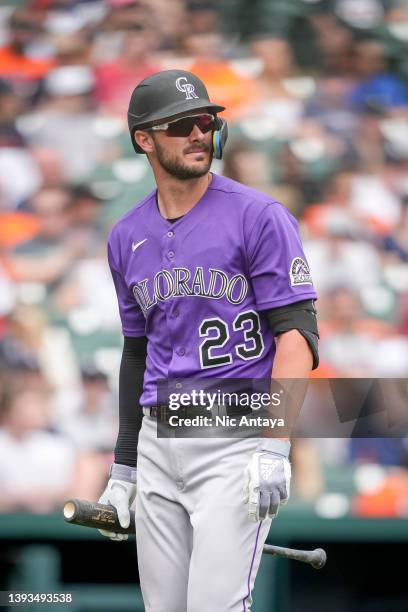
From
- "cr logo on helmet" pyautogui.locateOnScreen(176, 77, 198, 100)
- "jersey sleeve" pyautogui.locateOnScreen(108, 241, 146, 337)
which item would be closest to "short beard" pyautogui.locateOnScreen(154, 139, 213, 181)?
"cr logo on helmet" pyautogui.locateOnScreen(176, 77, 198, 100)

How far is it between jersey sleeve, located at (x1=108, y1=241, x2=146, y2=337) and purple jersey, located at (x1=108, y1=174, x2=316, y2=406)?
0.12 meters

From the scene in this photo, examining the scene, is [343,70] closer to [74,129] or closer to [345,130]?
A: [345,130]

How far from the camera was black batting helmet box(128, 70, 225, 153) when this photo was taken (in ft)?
Answer: 10.1

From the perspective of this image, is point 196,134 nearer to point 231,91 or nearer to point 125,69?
point 231,91

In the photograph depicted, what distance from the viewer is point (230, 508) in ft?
9.53

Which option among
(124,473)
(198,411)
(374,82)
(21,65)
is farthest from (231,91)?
(198,411)

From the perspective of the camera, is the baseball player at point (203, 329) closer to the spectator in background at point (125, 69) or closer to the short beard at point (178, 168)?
the short beard at point (178, 168)

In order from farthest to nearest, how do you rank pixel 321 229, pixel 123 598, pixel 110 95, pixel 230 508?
pixel 110 95 < pixel 321 229 < pixel 123 598 < pixel 230 508

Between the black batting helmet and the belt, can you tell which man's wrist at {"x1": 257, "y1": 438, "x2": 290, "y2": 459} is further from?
the black batting helmet

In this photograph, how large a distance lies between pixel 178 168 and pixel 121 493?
0.90 meters

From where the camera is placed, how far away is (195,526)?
2928mm

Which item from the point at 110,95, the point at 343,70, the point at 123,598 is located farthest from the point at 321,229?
the point at 123,598

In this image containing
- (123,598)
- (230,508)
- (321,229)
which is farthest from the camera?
(321,229)

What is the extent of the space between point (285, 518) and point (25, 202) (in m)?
1.98
